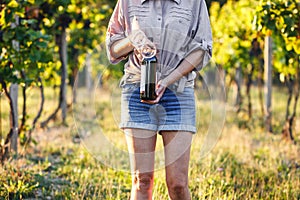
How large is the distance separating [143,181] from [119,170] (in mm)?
1892

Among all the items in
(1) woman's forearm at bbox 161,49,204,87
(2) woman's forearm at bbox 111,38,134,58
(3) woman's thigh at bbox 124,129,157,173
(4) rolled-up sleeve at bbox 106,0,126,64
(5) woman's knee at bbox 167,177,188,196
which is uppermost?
(4) rolled-up sleeve at bbox 106,0,126,64

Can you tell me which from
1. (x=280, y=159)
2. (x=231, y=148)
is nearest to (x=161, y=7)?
(x=280, y=159)

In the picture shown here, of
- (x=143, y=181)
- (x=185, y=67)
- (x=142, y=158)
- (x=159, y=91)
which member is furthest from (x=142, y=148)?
(x=185, y=67)

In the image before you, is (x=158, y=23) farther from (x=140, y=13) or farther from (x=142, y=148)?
(x=142, y=148)

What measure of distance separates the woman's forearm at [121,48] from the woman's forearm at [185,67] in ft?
0.81

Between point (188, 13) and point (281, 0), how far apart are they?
2.04 metres

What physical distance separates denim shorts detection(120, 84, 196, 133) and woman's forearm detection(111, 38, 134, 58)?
18cm

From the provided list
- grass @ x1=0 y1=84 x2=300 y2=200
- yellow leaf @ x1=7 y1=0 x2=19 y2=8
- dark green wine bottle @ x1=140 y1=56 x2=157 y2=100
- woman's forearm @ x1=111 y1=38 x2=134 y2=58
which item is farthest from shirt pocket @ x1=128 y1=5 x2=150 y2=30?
yellow leaf @ x1=7 y1=0 x2=19 y2=8

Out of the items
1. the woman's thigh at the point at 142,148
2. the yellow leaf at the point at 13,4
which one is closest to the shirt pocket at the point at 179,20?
the woman's thigh at the point at 142,148

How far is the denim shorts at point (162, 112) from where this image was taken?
2.36m

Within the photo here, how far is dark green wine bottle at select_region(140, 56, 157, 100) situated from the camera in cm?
226

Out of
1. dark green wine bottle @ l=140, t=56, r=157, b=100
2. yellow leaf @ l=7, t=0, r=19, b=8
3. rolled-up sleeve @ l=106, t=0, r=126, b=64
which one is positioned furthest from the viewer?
yellow leaf @ l=7, t=0, r=19, b=8

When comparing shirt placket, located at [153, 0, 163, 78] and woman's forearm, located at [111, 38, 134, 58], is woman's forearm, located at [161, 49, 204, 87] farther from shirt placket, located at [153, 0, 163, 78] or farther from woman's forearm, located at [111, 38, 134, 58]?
woman's forearm, located at [111, 38, 134, 58]

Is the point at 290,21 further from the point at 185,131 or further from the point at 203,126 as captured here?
the point at 203,126
